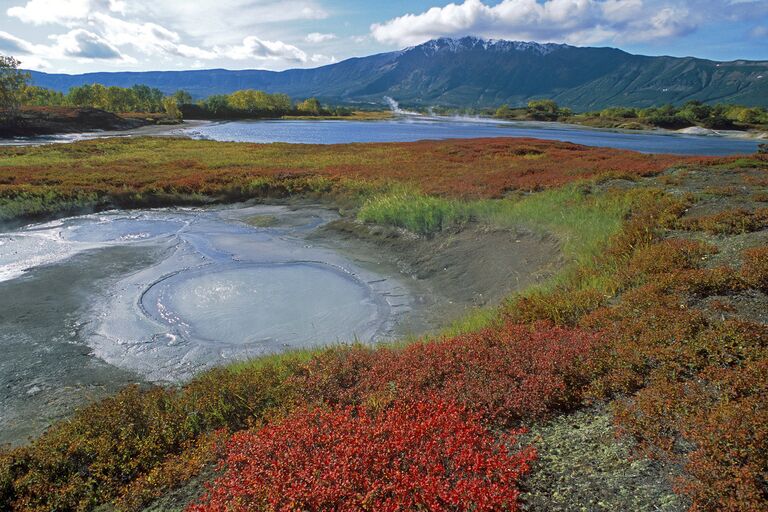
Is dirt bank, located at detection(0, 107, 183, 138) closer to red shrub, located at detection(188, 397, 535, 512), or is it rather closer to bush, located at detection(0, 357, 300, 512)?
bush, located at detection(0, 357, 300, 512)

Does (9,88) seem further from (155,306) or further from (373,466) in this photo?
(373,466)

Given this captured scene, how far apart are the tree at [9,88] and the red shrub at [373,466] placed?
10498cm

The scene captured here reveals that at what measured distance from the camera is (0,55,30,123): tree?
84.2 meters

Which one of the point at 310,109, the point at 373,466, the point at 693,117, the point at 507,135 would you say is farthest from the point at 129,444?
the point at 310,109

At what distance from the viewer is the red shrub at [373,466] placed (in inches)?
178

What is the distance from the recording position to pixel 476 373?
712cm

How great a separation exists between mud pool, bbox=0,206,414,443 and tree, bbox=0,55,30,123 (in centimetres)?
8352

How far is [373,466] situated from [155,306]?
1157cm

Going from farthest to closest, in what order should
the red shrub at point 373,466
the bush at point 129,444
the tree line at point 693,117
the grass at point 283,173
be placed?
the tree line at point 693,117 → the grass at point 283,173 → the bush at point 129,444 → the red shrub at point 373,466

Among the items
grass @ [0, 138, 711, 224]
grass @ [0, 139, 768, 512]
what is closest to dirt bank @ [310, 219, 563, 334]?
grass @ [0, 139, 768, 512]

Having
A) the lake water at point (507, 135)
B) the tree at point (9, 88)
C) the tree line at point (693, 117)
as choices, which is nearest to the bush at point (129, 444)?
the lake water at point (507, 135)

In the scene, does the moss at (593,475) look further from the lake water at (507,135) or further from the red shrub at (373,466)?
the lake water at (507,135)

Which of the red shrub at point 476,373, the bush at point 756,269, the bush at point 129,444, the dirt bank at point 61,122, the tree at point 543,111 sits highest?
the tree at point 543,111

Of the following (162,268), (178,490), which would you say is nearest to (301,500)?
(178,490)
